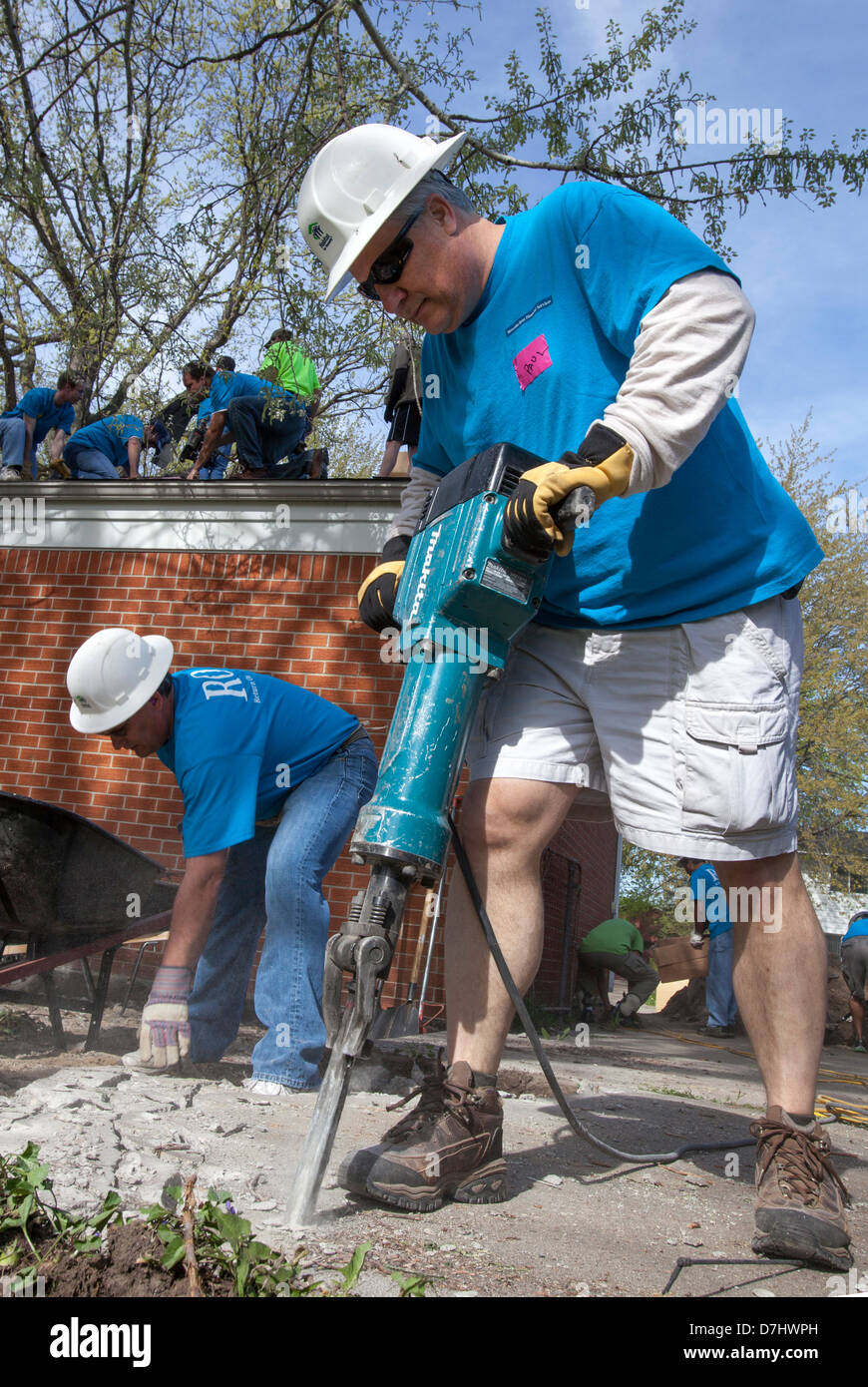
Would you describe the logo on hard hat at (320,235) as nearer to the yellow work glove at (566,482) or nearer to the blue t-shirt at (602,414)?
the blue t-shirt at (602,414)

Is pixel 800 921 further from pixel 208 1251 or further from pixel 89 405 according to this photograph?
pixel 89 405

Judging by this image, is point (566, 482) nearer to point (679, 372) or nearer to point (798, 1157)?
point (679, 372)

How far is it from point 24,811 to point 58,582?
12.6 ft

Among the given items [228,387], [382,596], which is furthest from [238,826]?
[228,387]

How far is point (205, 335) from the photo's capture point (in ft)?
24.2

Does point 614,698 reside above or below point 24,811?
above

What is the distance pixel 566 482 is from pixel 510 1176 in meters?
1.48

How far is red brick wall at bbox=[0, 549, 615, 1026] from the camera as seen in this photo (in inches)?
233

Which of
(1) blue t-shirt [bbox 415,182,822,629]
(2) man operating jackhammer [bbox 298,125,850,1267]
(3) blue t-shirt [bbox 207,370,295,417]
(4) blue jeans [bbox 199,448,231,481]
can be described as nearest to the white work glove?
(2) man operating jackhammer [bbox 298,125,850,1267]

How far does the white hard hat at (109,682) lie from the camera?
3197 millimetres

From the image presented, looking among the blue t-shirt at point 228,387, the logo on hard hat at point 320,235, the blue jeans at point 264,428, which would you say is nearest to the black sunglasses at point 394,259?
the logo on hard hat at point 320,235

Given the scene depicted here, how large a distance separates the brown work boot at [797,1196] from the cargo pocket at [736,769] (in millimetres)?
589

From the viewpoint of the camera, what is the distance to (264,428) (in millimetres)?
7098
